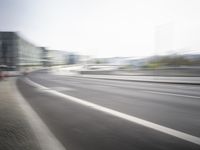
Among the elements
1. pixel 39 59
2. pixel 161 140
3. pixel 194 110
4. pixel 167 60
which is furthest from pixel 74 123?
pixel 39 59

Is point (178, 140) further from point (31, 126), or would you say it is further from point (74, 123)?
point (31, 126)

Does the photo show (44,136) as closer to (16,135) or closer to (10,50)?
(16,135)

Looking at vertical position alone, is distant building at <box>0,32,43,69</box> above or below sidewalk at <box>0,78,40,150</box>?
above

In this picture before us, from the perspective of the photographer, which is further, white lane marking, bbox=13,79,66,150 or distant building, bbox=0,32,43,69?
distant building, bbox=0,32,43,69

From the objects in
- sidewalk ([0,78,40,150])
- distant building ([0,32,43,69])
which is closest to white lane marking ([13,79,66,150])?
sidewalk ([0,78,40,150])

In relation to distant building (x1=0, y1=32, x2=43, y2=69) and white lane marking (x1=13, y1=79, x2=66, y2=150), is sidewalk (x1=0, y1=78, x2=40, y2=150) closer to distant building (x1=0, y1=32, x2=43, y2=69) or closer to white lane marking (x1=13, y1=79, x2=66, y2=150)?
white lane marking (x1=13, y1=79, x2=66, y2=150)

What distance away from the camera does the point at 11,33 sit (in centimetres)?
10631

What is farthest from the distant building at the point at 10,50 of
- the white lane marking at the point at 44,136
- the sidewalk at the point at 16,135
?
the white lane marking at the point at 44,136

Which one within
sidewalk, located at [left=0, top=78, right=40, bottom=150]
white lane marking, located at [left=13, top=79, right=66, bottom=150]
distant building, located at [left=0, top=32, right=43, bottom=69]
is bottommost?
white lane marking, located at [left=13, top=79, right=66, bottom=150]

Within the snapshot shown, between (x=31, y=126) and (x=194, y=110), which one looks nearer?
(x=31, y=126)

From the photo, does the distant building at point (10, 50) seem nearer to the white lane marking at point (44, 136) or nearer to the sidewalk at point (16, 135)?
the sidewalk at point (16, 135)

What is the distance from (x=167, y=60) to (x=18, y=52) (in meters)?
82.1

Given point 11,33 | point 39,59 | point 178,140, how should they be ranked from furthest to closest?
point 39,59
point 11,33
point 178,140

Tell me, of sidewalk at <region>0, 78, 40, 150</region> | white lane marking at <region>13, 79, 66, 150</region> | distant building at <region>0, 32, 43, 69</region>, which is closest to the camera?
sidewalk at <region>0, 78, 40, 150</region>
